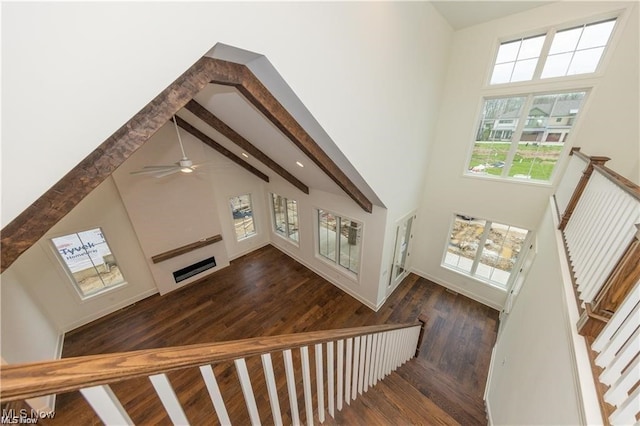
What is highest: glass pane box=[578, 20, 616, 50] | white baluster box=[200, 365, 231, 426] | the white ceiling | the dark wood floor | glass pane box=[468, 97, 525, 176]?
the white ceiling

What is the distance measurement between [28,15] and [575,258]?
3929 millimetres

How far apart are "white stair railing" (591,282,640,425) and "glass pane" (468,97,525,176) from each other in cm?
407

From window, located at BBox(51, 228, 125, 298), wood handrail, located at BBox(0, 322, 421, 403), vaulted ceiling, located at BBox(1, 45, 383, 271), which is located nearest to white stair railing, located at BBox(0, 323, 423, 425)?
wood handrail, located at BBox(0, 322, 421, 403)

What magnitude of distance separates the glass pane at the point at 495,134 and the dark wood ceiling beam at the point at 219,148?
5.18 metres

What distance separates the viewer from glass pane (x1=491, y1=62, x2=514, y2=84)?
389 cm

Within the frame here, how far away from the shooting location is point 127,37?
118 centimetres

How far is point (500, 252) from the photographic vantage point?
4797 mm

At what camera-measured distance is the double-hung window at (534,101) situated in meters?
3.34

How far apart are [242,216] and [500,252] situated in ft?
21.7

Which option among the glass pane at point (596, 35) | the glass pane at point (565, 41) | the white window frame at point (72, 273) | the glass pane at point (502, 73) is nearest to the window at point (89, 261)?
the white window frame at point (72, 273)

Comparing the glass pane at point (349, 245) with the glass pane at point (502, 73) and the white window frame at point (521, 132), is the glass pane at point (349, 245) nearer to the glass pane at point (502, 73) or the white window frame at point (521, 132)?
the white window frame at point (521, 132)

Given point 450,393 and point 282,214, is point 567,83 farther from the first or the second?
point 282,214

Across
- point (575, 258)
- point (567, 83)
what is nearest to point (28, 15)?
point (575, 258)

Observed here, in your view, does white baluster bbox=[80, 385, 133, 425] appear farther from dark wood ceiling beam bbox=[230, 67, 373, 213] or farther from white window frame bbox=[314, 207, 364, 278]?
white window frame bbox=[314, 207, 364, 278]
